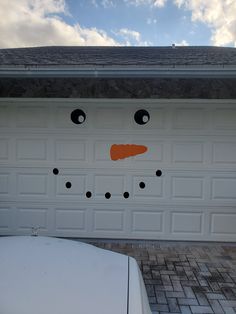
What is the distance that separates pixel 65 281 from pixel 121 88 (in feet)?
10.8

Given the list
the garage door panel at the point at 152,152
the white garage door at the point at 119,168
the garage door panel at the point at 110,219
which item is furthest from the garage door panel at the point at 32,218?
the garage door panel at the point at 152,152

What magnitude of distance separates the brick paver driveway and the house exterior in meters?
0.28

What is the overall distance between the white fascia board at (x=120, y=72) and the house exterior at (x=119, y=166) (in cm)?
55

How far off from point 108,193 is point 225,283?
7.31 feet

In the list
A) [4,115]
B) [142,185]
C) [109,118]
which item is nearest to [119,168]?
[142,185]

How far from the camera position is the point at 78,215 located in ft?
16.0

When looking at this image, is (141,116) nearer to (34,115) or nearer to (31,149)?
(34,115)

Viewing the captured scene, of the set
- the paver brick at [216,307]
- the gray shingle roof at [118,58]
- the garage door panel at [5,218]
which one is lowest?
the paver brick at [216,307]

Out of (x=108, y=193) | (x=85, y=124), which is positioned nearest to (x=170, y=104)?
(x=85, y=124)

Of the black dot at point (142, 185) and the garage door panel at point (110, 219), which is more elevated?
the black dot at point (142, 185)

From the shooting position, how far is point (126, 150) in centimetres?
475

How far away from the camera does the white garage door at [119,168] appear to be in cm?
470

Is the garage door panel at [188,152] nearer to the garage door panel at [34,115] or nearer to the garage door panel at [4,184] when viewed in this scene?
the garage door panel at [34,115]

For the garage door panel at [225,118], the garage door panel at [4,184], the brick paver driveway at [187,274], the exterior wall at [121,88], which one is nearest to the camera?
the brick paver driveway at [187,274]
